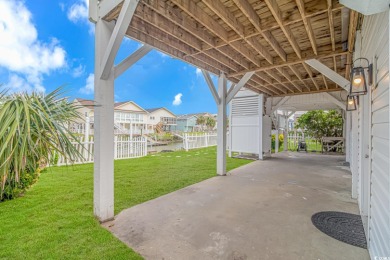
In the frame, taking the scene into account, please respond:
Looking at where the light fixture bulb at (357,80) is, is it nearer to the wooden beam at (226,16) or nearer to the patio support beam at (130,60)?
the wooden beam at (226,16)

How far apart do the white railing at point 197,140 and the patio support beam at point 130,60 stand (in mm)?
7772

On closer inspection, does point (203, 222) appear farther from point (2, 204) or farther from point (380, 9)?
point (2, 204)

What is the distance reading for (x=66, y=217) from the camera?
2.71 metres

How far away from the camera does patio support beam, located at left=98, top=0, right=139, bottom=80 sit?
2.25 meters

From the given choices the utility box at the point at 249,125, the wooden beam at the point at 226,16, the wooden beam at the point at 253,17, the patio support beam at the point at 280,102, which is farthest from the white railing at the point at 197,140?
the wooden beam at the point at 226,16

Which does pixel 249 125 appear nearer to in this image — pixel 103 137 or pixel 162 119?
pixel 103 137

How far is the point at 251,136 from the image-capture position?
339 inches

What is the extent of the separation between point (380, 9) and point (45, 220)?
406cm

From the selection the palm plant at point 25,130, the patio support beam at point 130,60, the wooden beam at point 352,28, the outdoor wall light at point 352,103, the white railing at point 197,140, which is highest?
the wooden beam at point 352,28

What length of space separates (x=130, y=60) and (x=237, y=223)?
2979mm

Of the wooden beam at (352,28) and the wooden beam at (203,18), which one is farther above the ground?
the wooden beam at (203,18)

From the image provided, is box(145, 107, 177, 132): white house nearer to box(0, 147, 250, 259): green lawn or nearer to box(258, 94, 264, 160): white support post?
box(258, 94, 264, 160): white support post

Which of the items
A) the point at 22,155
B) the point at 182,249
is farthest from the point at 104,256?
the point at 22,155

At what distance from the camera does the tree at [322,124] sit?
11391mm
